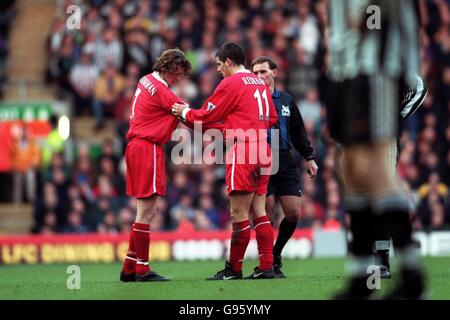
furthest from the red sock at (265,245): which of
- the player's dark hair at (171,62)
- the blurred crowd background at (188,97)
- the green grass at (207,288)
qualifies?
the blurred crowd background at (188,97)

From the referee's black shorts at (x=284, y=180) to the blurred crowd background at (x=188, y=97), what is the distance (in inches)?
289

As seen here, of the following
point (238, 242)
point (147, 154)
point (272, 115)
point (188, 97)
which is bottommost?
point (238, 242)

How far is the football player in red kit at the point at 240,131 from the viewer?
32.1 feet

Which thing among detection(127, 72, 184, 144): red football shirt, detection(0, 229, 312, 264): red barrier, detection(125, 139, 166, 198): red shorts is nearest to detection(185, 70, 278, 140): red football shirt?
detection(127, 72, 184, 144): red football shirt

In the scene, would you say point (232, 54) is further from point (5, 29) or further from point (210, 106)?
point (5, 29)

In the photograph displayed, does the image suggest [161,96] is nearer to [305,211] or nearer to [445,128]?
[305,211]

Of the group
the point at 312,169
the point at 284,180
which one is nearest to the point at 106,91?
the point at 312,169

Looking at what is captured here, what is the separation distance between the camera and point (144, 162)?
10.2 meters

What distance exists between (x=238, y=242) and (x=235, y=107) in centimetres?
124

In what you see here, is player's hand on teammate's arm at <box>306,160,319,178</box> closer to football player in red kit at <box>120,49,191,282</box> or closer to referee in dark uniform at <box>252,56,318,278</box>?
referee in dark uniform at <box>252,56,318,278</box>

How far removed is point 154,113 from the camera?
10.2 meters

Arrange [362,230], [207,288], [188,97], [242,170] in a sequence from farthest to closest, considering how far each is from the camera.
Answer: [188,97] < [242,170] < [207,288] < [362,230]

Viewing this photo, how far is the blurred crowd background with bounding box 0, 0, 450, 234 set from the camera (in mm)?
19078

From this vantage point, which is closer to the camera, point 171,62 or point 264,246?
point 264,246
